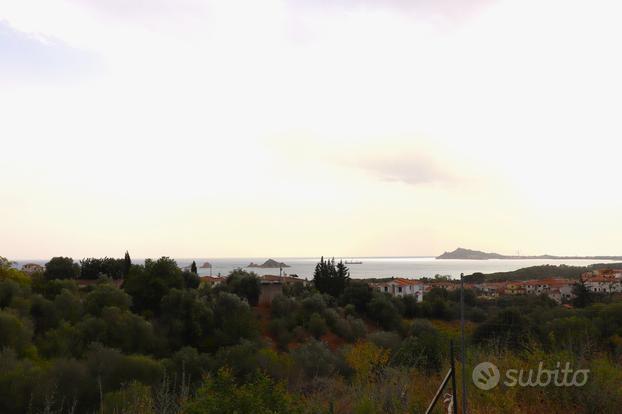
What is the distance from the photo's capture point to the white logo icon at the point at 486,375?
576cm

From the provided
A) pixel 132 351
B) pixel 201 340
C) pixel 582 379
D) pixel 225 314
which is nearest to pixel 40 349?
pixel 132 351

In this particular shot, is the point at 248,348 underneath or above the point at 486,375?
underneath

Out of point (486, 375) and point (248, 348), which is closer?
point (486, 375)

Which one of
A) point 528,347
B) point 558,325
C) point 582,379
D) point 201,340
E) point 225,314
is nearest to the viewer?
point 582,379

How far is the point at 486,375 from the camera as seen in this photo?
5.94 m

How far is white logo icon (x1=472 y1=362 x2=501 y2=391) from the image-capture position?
5761 millimetres

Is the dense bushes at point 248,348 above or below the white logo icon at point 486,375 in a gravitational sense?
below

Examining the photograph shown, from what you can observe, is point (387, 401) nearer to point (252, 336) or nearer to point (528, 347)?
point (528, 347)

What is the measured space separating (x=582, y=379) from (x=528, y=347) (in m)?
1.83

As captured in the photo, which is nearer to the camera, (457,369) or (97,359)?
(457,369)

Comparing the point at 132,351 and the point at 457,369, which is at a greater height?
the point at 457,369

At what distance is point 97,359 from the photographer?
47.2 feet

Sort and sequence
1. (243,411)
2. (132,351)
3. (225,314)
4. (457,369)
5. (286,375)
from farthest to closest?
(225,314) < (132,351) < (286,375) < (457,369) < (243,411)

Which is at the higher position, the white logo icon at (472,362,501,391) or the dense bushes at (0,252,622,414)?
the white logo icon at (472,362,501,391)
